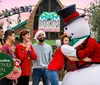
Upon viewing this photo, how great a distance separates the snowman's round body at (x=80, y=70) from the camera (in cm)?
482

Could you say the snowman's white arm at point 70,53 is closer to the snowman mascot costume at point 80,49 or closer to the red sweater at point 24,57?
the snowman mascot costume at point 80,49

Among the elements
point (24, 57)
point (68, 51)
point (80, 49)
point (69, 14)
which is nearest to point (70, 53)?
point (68, 51)

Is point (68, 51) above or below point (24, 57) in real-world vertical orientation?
above

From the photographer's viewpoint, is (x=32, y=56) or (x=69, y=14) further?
(x=32, y=56)

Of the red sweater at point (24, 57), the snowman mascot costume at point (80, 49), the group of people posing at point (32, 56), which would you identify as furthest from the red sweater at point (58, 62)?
the red sweater at point (24, 57)

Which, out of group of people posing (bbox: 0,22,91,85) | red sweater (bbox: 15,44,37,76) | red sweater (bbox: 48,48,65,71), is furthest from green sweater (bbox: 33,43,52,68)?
red sweater (bbox: 48,48,65,71)

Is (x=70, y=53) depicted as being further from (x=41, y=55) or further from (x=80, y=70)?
(x=41, y=55)

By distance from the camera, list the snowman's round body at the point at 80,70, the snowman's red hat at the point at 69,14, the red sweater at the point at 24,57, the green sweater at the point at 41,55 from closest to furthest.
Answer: the snowman's round body at the point at 80,70 → the snowman's red hat at the point at 69,14 → the red sweater at the point at 24,57 → the green sweater at the point at 41,55

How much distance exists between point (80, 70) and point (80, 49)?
28 centimetres

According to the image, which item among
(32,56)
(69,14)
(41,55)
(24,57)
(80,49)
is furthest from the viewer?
(41,55)

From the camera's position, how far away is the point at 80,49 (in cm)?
493

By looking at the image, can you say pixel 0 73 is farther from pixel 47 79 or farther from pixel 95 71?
pixel 47 79

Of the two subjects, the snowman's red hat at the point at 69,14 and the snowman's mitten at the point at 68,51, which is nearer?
the snowman's mitten at the point at 68,51

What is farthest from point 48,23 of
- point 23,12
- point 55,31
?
point 23,12
